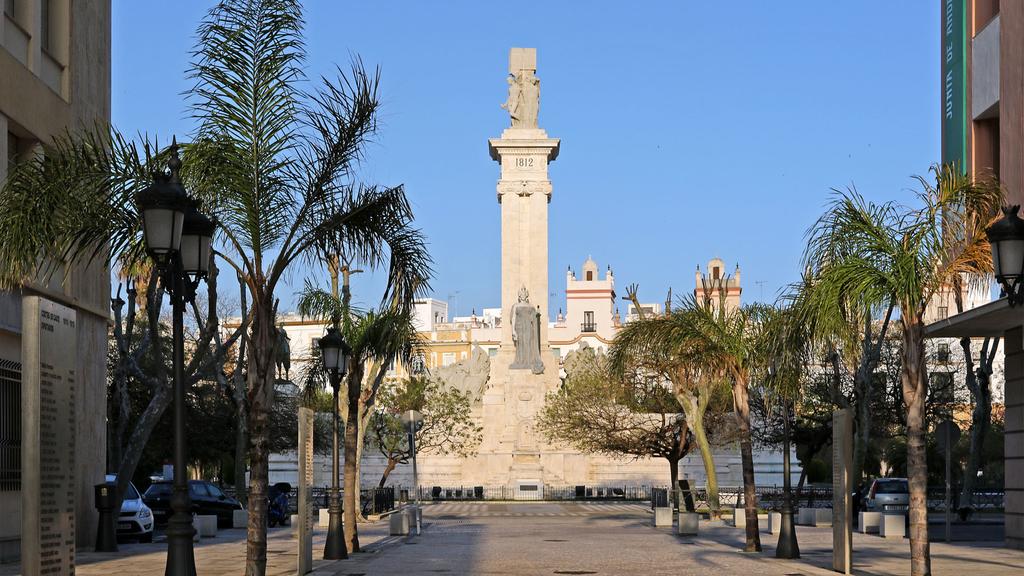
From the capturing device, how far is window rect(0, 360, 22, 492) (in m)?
22.1

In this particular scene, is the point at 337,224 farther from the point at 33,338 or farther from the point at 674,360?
the point at 674,360

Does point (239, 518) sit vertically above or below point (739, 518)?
below

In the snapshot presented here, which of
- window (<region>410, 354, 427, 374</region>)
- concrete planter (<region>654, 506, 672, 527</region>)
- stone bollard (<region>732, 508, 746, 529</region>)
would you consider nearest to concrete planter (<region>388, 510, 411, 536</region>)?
window (<region>410, 354, 427, 374</region>)

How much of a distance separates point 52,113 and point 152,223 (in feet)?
41.7

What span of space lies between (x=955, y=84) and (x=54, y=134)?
17.4m

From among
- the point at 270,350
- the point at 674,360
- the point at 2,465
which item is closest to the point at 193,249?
the point at 270,350

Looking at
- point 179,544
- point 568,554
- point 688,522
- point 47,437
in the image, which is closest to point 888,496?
point 688,522

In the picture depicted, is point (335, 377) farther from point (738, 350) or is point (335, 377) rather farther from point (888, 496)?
point (888, 496)

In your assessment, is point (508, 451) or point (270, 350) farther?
point (508, 451)

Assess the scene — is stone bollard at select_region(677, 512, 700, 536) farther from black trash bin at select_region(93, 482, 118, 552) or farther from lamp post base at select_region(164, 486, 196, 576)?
lamp post base at select_region(164, 486, 196, 576)

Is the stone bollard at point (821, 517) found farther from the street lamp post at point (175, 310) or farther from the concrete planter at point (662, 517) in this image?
the street lamp post at point (175, 310)

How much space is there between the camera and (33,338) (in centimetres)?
930

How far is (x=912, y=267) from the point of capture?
1802 centimetres

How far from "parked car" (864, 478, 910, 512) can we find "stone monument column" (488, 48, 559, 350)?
2829 centimetres
